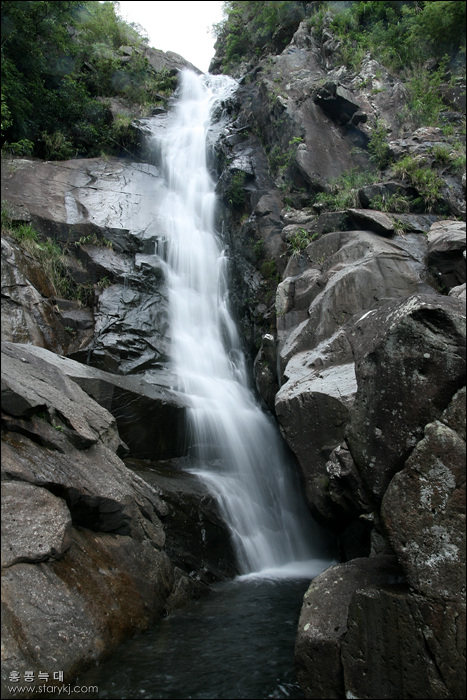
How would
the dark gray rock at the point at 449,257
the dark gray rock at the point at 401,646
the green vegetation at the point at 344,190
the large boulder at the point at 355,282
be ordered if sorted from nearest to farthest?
the dark gray rock at the point at 401,646, the large boulder at the point at 355,282, the dark gray rock at the point at 449,257, the green vegetation at the point at 344,190

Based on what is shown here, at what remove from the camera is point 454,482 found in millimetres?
4082

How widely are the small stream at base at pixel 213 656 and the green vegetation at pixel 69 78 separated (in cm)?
1396

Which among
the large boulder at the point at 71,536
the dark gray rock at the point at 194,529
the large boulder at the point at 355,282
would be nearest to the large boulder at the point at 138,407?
the dark gray rock at the point at 194,529

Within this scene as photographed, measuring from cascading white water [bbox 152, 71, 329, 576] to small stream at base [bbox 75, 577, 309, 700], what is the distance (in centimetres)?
192

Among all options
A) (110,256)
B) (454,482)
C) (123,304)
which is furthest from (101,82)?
(454,482)

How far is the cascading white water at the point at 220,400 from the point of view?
9594 mm

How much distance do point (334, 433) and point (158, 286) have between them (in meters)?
7.97

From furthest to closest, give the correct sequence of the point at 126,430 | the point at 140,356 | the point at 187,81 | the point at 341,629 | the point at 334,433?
1. the point at 187,81
2. the point at 140,356
3. the point at 126,430
4. the point at 334,433
5. the point at 341,629

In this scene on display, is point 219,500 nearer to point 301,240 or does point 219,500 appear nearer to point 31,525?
point 31,525

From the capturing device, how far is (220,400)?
11.9m

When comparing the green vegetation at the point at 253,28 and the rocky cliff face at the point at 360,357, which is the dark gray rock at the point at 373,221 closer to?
the rocky cliff face at the point at 360,357

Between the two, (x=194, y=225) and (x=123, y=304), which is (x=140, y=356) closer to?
(x=123, y=304)

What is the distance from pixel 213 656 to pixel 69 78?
65.7 feet

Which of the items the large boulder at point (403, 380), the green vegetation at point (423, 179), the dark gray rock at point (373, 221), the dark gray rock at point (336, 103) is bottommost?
the large boulder at point (403, 380)
